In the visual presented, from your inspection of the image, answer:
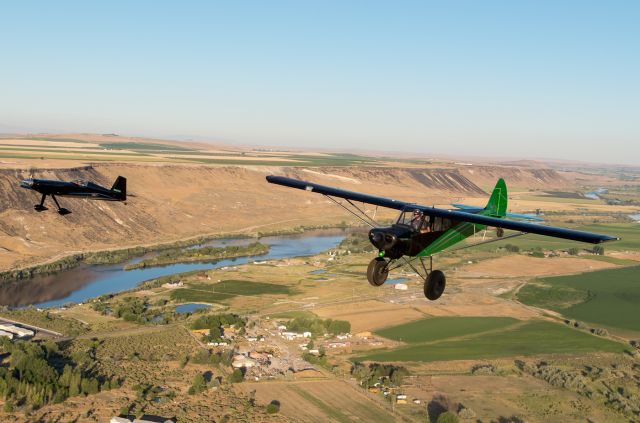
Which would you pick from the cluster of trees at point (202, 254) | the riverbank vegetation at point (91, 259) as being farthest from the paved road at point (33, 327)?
the cluster of trees at point (202, 254)

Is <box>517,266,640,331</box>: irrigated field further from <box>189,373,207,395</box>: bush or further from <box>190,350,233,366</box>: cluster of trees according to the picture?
<box>189,373,207,395</box>: bush

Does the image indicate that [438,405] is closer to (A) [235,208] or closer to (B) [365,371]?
(B) [365,371]

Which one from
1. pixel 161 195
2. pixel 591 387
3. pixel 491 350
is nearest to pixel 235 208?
pixel 161 195

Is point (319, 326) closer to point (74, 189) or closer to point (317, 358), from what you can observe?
point (317, 358)

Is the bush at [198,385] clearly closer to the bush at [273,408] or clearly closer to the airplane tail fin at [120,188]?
the bush at [273,408]

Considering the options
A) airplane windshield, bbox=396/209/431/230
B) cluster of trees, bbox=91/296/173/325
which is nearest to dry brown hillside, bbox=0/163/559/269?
cluster of trees, bbox=91/296/173/325

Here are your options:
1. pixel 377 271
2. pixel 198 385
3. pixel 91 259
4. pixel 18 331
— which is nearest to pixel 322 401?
pixel 198 385
